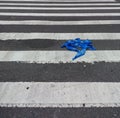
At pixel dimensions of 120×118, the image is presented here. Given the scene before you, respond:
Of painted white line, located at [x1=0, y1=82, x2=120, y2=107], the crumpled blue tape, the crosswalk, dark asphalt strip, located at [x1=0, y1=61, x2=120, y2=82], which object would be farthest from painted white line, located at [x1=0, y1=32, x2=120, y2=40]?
painted white line, located at [x1=0, y1=82, x2=120, y2=107]

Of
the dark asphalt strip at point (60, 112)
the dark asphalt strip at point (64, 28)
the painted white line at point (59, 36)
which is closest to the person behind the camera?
the dark asphalt strip at point (60, 112)

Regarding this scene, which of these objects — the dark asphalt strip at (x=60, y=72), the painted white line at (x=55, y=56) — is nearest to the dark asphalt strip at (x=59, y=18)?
the painted white line at (x=55, y=56)

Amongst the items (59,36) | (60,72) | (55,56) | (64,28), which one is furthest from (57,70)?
(64,28)

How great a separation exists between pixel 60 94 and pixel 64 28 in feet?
Result: 11.5

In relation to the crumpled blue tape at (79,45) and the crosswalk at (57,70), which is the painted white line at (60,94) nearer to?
the crosswalk at (57,70)

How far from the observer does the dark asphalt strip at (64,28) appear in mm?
6207

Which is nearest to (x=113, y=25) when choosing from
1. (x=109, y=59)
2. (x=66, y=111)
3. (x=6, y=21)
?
(x=109, y=59)

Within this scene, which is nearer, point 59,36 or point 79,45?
point 79,45

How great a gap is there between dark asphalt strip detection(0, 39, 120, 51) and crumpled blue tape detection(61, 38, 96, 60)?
0.15m

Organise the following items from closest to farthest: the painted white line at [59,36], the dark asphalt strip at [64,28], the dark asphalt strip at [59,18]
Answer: the painted white line at [59,36]
the dark asphalt strip at [64,28]
the dark asphalt strip at [59,18]

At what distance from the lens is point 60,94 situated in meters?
3.30

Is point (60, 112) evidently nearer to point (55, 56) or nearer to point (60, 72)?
Answer: point (60, 72)

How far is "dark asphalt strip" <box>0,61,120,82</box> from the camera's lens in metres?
3.72

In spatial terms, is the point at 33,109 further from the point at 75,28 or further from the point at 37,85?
the point at 75,28
